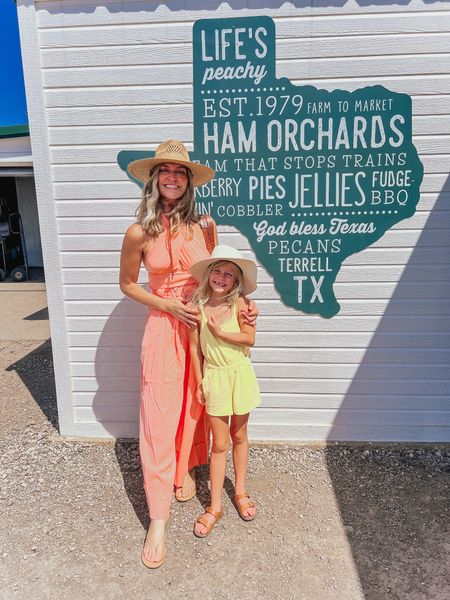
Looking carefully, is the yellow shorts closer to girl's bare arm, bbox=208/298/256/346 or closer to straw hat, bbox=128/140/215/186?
girl's bare arm, bbox=208/298/256/346

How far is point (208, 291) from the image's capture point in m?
2.63

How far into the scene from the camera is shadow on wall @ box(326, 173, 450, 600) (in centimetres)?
289

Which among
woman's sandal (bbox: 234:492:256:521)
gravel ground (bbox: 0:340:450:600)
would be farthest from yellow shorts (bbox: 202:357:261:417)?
gravel ground (bbox: 0:340:450:600)

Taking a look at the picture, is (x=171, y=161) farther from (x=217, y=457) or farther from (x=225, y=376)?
(x=217, y=457)

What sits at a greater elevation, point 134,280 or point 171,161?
point 171,161

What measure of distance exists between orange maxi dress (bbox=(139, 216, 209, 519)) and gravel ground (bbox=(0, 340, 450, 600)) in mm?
345

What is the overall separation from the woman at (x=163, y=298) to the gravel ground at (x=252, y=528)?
0.21 m

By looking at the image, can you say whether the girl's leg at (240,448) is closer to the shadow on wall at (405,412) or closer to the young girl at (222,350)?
the young girl at (222,350)

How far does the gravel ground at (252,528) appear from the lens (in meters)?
2.43

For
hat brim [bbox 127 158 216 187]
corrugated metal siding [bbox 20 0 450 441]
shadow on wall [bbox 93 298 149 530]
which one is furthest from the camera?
shadow on wall [bbox 93 298 149 530]

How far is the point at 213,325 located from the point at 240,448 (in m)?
0.77

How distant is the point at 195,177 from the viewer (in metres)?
2.78

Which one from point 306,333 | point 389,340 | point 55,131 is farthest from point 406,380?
point 55,131

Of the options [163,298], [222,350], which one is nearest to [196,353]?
[222,350]
